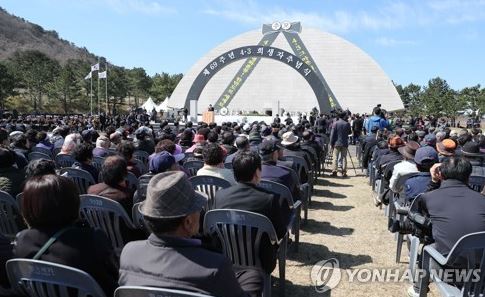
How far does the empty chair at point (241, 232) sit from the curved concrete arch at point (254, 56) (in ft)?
67.8

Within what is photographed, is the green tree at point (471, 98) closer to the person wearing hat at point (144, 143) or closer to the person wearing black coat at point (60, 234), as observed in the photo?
the person wearing hat at point (144, 143)

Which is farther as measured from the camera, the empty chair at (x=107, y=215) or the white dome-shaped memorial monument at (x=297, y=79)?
the white dome-shaped memorial monument at (x=297, y=79)

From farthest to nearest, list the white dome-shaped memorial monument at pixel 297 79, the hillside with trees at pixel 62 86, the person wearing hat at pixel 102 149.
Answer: the hillside with trees at pixel 62 86, the white dome-shaped memorial monument at pixel 297 79, the person wearing hat at pixel 102 149

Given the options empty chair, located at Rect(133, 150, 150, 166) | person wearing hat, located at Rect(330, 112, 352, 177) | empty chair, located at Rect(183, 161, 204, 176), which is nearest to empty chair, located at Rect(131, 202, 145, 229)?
empty chair, located at Rect(183, 161, 204, 176)

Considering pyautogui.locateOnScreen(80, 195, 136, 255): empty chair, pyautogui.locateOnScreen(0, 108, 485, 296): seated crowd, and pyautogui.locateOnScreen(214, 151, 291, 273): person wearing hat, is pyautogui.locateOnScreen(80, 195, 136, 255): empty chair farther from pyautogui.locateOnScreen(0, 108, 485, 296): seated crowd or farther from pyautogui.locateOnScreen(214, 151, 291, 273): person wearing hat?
pyautogui.locateOnScreen(214, 151, 291, 273): person wearing hat

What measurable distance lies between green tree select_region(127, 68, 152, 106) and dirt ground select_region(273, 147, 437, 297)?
53327 mm

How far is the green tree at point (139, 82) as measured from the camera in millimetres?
59000

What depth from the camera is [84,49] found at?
156500mm

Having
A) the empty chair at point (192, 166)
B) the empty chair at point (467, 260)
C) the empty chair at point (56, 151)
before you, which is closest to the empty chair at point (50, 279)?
the empty chair at point (467, 260)

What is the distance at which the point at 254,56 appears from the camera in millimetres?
23484

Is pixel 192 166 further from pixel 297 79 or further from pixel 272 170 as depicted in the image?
pixel 297 79

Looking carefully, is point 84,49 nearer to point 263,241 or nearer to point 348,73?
point 348,73

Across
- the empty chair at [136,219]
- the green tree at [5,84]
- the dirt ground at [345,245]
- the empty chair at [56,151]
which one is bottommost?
the dirt ground at [345,245]

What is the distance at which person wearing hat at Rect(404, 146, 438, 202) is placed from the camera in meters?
4.54
